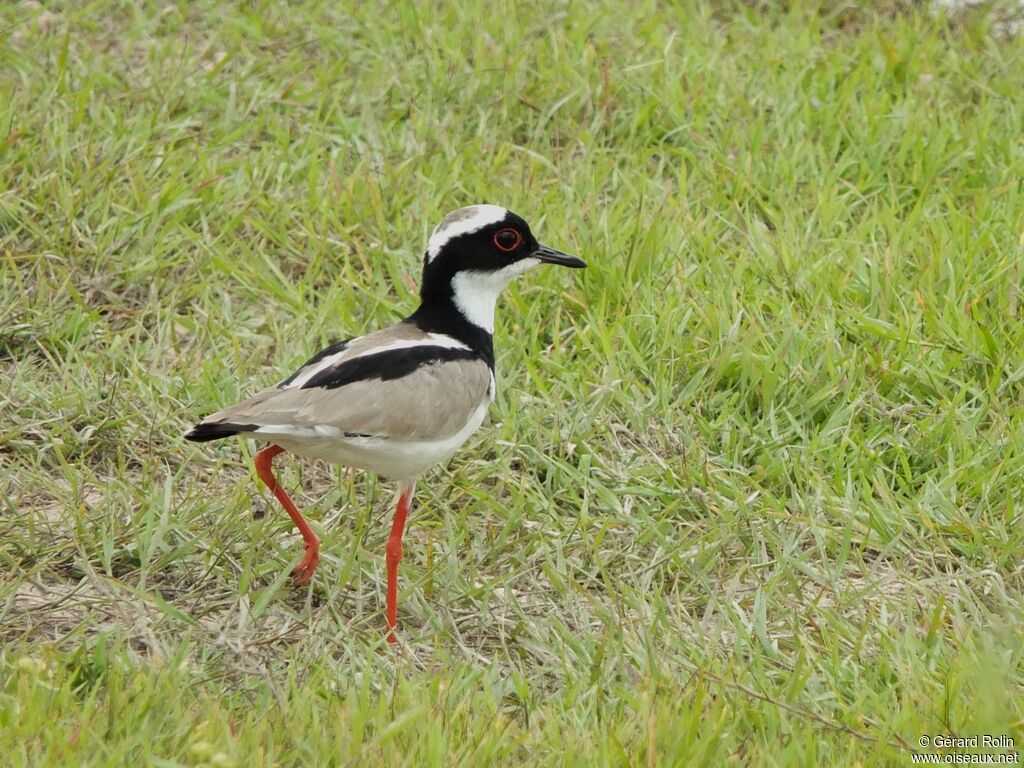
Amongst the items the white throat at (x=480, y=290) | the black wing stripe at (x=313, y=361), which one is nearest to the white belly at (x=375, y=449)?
the black wing stripe at (x=313, y=361)

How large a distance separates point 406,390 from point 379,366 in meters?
0.13

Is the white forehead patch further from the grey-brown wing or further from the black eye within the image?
the grey-brown wing

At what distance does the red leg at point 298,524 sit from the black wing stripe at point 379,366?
333 mm

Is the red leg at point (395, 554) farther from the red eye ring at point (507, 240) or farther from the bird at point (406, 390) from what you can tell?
the red eye ring at point (507, 240)

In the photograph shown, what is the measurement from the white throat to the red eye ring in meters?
0.07

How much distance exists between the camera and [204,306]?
21.0 feet

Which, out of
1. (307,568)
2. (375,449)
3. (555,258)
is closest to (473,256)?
→ (555,258)

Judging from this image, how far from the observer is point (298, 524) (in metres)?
5.02

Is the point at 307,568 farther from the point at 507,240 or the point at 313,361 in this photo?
the point at 507,240

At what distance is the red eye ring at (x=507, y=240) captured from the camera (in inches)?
213

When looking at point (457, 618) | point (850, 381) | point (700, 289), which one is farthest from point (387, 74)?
point (457, 618)

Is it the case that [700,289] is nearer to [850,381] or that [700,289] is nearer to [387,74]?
[850,381]

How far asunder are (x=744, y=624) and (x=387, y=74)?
4043mm

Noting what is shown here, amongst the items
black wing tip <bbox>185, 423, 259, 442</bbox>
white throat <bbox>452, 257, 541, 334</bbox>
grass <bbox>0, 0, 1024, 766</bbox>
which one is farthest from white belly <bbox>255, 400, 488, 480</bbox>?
white throat <bbox>452, 257, 541, 334</bbox>
